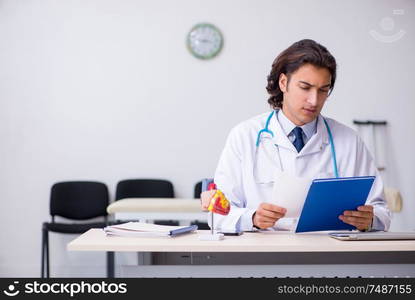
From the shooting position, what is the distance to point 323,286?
156 cm

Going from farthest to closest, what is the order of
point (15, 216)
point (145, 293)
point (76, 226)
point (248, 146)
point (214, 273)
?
point (15, 216) → point (76, 226) → point (248, 146) → point (214, 273) → point (145, 293)

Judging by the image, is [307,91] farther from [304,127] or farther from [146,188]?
[146,188]

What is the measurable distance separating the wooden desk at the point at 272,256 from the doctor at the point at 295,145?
0.26 m

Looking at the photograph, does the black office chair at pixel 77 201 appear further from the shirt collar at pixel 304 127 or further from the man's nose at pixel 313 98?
the man's nose at pixel 313 98

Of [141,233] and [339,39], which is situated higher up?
[339,39]

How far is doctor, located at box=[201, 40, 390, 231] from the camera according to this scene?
223 cm

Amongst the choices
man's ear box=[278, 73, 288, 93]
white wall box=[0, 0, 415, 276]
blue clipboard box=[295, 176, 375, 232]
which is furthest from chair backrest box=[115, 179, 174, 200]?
blue clipboard box=[295, 176, 375, 232]

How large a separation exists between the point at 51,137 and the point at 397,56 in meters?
3.24

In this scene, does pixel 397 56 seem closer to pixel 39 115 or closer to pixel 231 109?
pixel 231 109

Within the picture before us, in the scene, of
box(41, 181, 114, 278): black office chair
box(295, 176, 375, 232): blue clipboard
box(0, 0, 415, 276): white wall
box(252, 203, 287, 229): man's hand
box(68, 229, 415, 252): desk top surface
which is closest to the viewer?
box(68, 229, 415, 252): desk top surface

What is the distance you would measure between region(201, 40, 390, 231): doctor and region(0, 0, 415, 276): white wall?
8.46 feet

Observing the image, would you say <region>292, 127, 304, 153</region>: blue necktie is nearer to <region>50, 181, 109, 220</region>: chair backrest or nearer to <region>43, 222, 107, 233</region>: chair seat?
<region>43, 222, 107, 233</region>: chair seat

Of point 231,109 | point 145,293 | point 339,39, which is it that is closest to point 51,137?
point 231,109

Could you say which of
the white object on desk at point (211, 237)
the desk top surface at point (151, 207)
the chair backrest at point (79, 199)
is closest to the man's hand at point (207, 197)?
the white object on desk at point (211, 237)
